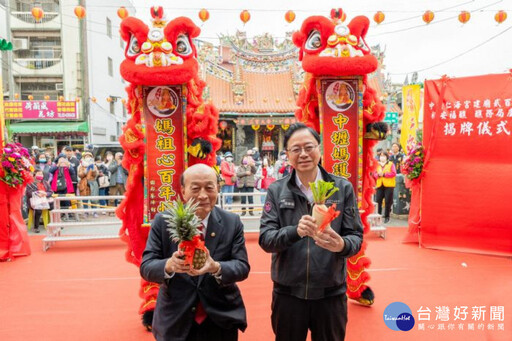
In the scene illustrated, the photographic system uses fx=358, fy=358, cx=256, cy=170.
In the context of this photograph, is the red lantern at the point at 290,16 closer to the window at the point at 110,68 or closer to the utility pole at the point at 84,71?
the utility pole at the point at 84,71

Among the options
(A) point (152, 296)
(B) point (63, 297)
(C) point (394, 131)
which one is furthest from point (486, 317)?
(C) point (394, 131)

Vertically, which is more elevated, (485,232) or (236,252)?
(236,252)

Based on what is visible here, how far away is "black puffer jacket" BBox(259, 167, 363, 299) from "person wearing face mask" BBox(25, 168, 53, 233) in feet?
17.1

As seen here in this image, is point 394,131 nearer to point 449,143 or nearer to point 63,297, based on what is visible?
point 449,143

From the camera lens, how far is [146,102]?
2.47 metres

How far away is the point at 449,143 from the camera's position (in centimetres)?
438

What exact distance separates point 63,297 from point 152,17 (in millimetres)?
2490

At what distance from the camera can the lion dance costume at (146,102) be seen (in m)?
2.33

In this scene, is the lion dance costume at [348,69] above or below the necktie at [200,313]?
above

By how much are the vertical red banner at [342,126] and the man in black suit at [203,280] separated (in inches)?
55.6

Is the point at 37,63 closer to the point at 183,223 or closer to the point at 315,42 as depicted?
the point at 315,42

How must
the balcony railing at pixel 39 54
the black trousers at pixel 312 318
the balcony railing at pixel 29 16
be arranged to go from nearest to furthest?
the black trousers at pixel 312 318 < the balcony railing at pixel 29 16 < the balcony railing at pixel 39 54

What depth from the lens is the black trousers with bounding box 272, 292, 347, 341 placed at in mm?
1594

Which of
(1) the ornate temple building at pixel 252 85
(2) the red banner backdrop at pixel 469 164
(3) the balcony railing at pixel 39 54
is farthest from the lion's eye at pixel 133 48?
(3) the balcony railing at pixel 39 54
